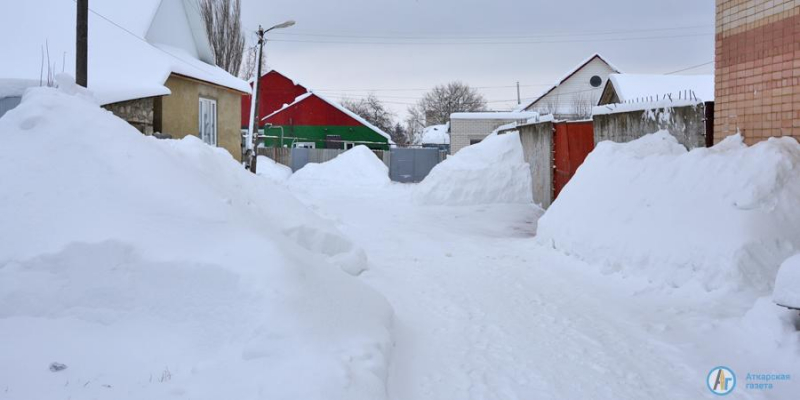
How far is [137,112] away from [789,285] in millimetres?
12541

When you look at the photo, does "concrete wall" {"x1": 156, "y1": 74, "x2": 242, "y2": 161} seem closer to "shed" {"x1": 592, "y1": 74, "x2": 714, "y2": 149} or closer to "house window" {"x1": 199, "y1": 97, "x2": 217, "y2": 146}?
"house window" {"x1": 199, "y1": 97, "x2": 217, "y2": 146}

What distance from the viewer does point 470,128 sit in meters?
32.3

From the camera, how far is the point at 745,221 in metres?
6.41

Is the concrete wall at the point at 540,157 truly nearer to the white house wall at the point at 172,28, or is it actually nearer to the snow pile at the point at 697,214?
the snow pile at the point at 697,214

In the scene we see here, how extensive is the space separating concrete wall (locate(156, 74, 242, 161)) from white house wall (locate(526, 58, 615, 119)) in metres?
22.4

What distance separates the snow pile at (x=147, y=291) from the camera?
3625 millimetres

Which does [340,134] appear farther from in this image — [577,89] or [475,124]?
[577,89]

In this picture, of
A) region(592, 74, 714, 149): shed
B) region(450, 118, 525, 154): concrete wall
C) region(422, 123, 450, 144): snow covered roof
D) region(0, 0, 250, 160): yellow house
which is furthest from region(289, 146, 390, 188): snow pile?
region(422, 123, 450, 144): snow covered roof

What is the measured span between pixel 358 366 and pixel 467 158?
14.8m

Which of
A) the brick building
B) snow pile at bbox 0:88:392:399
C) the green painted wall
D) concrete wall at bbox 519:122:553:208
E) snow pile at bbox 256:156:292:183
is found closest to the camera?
snow pile at bbox 0:88:392:399

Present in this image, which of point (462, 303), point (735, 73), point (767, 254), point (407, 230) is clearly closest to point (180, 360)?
point (462, 303)

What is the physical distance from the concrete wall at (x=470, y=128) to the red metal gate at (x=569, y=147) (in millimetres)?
Result: 17460

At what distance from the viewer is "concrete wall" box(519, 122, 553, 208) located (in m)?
15.1

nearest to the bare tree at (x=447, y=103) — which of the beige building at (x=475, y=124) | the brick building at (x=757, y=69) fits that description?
the beige building at (x=475, y=124)
